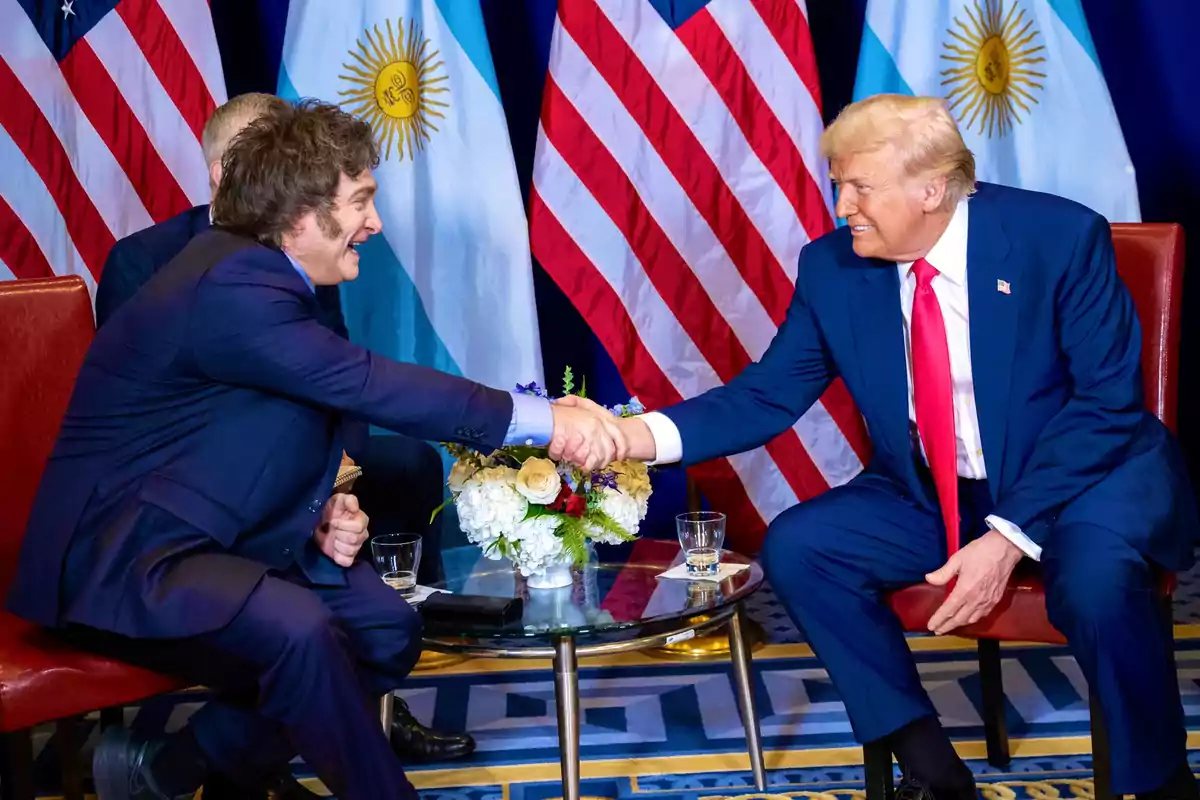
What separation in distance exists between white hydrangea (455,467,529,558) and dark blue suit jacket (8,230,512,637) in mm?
246

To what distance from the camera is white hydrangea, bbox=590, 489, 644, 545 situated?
2.72 m

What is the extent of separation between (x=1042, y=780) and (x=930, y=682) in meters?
0.61

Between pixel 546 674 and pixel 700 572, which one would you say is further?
pixel 546 674

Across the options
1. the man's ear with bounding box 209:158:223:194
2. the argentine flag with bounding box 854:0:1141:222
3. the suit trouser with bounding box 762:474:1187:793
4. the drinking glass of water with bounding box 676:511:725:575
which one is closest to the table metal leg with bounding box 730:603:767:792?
the drinking glass of water with bounding box 676:511:725:575

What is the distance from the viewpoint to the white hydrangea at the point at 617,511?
272 cm

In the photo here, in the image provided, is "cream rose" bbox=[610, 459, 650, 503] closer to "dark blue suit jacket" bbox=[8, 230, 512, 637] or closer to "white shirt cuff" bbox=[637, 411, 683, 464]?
"white shirt cuff" bbox=[637, 411, 683, 464]

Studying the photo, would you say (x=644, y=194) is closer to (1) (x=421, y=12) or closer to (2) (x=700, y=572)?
(1) (x=421, y=12)

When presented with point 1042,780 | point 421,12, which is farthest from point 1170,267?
point 421,12

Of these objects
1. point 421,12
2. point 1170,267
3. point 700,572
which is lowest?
point 700,572

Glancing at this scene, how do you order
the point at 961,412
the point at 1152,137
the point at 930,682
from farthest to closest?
the point at 1152,137 < the point at 930,682 < the point at 961,412

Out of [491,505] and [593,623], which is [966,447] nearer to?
[593,623]

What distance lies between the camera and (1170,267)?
2791mm

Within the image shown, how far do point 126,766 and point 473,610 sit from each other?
64 centimetres

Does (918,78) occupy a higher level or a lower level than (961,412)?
higher
